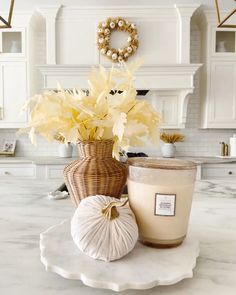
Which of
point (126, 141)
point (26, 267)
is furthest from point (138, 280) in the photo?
point (126, 141)

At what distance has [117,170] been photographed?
32.0 inches

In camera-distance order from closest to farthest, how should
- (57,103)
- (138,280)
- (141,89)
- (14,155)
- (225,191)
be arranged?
(138,280) → (57,103) → (225,191) → (141,89) → (14,155)

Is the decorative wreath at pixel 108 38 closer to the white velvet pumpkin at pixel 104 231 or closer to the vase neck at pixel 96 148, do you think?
the vase neck at pixel 96 148

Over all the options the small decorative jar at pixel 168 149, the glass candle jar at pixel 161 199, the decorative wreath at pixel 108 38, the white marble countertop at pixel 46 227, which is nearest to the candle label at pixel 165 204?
the glass candle jar at pixel 161 199

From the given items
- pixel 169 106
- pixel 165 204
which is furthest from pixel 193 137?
pixel 165 204

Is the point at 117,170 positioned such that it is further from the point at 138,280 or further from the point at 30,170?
the point at 30,170

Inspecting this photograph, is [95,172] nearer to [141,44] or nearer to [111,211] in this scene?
[111,211]

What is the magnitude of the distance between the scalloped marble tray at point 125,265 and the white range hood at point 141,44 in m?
2.84

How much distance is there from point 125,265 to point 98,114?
1.18ft

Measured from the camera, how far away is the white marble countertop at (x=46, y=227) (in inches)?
22.5

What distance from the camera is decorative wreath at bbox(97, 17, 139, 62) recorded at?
11.1 ft

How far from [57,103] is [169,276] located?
46cm

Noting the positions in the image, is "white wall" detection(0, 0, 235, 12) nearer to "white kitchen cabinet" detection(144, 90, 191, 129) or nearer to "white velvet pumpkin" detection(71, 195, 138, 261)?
"white kitchen cabinet" detection(144, 90, 191, 129)

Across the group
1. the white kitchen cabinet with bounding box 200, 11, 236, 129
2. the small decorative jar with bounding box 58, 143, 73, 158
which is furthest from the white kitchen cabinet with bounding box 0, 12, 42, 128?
the white kitchen cabinet with bounding box 200, 11, 236, 129
